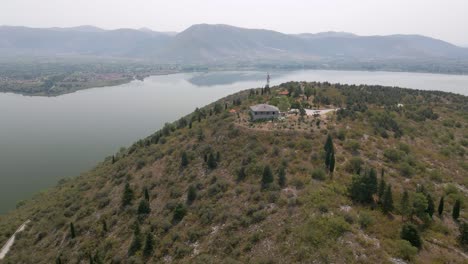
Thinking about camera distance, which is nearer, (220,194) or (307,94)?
(220,194)

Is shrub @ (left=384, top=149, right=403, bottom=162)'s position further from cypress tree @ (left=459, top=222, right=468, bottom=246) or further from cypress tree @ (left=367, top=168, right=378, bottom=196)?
cypress tree @ (left=459, top=222, right=468, bottom=246)

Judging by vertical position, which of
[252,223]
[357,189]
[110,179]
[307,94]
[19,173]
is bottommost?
[19,173]

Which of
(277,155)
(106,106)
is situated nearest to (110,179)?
(277,155)

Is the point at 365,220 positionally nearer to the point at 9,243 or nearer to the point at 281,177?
the point at 281,177

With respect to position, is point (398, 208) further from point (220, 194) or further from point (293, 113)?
point (293, 113)

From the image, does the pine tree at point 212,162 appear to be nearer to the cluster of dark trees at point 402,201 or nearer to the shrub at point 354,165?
the shrub at point 354,165

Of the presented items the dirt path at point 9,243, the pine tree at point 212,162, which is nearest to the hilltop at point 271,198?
the pine tree at point 212,162
